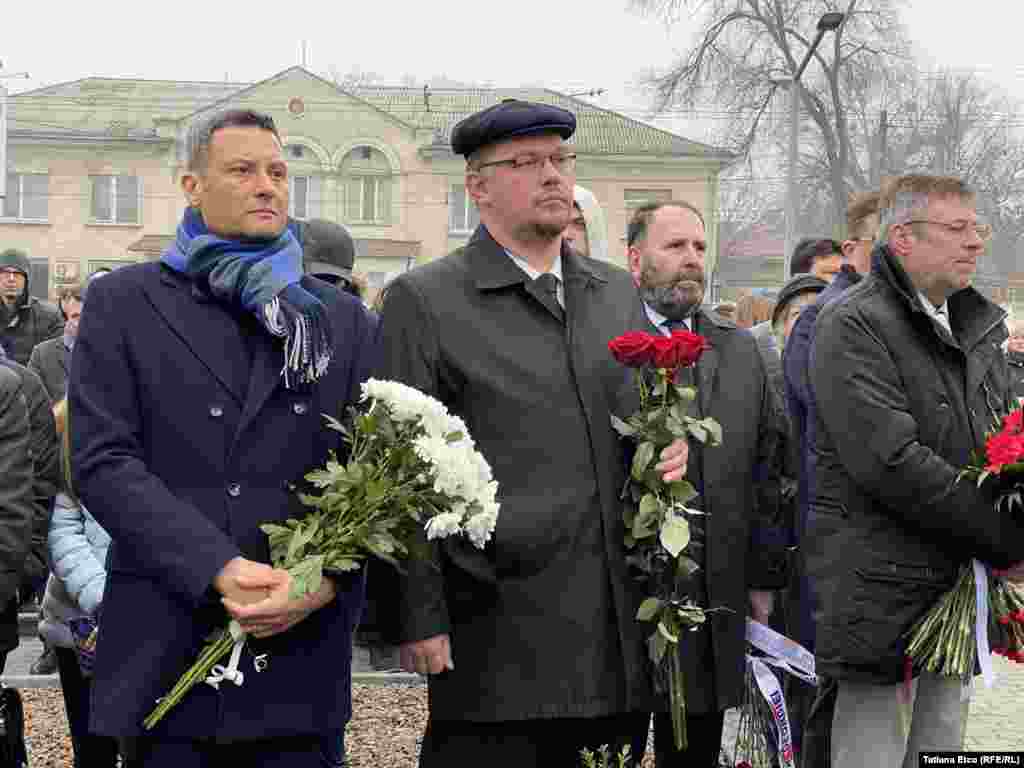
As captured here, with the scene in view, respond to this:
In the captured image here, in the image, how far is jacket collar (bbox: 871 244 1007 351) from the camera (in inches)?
184

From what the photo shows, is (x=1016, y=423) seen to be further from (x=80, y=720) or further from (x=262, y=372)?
(x=80, y=720)

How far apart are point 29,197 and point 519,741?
4726 cm

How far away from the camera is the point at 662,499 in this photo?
12.9 ft

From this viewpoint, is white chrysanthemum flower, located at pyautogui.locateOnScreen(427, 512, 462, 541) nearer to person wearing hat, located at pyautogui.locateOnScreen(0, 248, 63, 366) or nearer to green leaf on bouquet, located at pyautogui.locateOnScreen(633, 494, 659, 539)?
green leaf on bouquet, located at pyautogui.locateOnScreen(633, 494, 659, 539)

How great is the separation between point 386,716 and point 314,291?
13.4 feet

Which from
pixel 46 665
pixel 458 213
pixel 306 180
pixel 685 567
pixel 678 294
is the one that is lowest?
pixel 46 665

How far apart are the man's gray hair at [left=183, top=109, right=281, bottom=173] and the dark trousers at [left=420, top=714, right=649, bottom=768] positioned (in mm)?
1544

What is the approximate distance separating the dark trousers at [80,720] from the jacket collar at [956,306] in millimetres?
2985

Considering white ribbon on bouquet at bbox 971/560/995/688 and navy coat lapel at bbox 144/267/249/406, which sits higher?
navy coat lapel at bbox 144/267/249/406

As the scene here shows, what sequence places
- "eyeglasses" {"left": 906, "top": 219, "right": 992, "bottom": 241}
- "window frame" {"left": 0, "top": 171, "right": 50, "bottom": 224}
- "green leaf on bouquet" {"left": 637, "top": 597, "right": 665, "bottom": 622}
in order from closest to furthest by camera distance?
"green leaf on bouquet" {"left": 637, "top": 597, "right": 665, "bottom": 622} → "eyeglasses" {"left": 906, "top": 219, "right": 992, "bottom": 241} → "window frame" {"left": 0, "top": 171, "right": 50, "bottom": 224}

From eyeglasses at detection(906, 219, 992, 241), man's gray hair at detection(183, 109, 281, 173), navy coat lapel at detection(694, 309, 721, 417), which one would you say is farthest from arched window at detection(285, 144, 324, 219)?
man's gray hair at detection(183, 109, 281, 173)

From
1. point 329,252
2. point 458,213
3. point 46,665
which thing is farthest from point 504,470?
point 458,213

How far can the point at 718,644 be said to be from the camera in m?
4.25

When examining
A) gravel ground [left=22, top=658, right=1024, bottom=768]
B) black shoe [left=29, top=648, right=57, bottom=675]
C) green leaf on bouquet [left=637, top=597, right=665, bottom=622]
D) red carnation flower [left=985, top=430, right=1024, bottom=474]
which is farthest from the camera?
black shoe [left=29, top=648, right=57, bottom=675]
